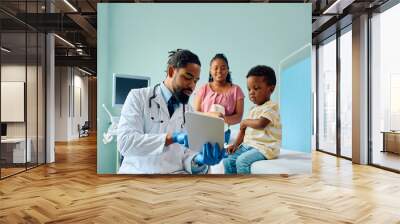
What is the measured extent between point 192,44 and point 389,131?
3931 mm

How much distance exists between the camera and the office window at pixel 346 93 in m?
8.46

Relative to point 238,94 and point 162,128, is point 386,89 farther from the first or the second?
point 162,128

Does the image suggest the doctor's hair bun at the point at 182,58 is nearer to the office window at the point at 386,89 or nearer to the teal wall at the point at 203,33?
the teal wall at the point at 203,33

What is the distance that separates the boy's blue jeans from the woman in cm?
46

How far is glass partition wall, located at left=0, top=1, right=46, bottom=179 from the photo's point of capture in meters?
6.29

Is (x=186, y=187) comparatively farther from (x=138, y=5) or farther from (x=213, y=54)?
(x=138, y=5)

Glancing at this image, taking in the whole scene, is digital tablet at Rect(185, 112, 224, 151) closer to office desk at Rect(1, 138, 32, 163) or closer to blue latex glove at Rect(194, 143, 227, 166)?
blue latex glove at Rect(194, 143, 227, 166)

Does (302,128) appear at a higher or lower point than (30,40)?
lower

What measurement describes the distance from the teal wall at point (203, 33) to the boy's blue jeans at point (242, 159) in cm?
91

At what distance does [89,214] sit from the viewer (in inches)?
153

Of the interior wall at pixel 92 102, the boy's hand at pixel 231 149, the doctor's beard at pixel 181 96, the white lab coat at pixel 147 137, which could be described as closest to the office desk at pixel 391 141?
the boy's hand at pixel 231 149

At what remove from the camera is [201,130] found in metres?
5.19

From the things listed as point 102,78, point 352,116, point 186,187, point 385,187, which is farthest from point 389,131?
point 102,78

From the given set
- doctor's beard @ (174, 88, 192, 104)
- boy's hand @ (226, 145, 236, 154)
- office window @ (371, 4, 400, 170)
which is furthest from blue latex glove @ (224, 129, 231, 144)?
office window @ (371, 4, 400, 170)
